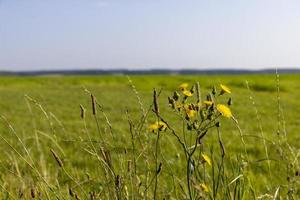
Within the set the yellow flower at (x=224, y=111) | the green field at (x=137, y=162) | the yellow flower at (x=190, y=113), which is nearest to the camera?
the yellow flower at (x=224, y=111)

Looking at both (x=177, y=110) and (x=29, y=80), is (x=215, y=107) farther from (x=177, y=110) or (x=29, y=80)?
(x=29, y=80)

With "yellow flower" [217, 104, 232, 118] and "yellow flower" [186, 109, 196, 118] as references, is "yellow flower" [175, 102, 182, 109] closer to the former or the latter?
"yellow flower" [186, 109, 196, 118]

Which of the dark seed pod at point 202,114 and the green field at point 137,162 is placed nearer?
the dark seed pod at point 202,114

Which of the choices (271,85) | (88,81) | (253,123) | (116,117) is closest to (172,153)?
(253,123)

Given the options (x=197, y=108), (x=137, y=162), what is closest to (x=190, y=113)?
(x=197, y=108)

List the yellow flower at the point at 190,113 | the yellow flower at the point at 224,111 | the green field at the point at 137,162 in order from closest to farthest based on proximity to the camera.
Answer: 1. the yellow flower at the point at 224,111
2. the yellow flower at the point at 190,113
3. the green field at the point at 137,162

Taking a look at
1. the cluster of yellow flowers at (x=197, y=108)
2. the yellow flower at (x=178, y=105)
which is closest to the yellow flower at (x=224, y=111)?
the cluster of yellow flowers at (x=197, y=108)

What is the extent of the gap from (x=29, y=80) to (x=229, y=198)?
6362 cm

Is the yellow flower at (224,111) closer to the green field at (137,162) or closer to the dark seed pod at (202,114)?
the dark seed pod at (202,114)

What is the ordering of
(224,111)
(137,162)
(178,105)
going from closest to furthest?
(224,111) < (178,105) < (137,162)

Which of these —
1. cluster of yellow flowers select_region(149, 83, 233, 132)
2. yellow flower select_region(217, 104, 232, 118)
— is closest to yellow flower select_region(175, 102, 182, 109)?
cluster of yellow flowers select_region(149, 83, 233, 132)

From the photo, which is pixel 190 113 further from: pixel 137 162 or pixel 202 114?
pixel 137 162

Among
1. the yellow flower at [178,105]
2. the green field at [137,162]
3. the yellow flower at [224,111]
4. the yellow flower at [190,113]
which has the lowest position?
the green field at [137,162]

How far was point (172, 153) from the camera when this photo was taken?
756cm
